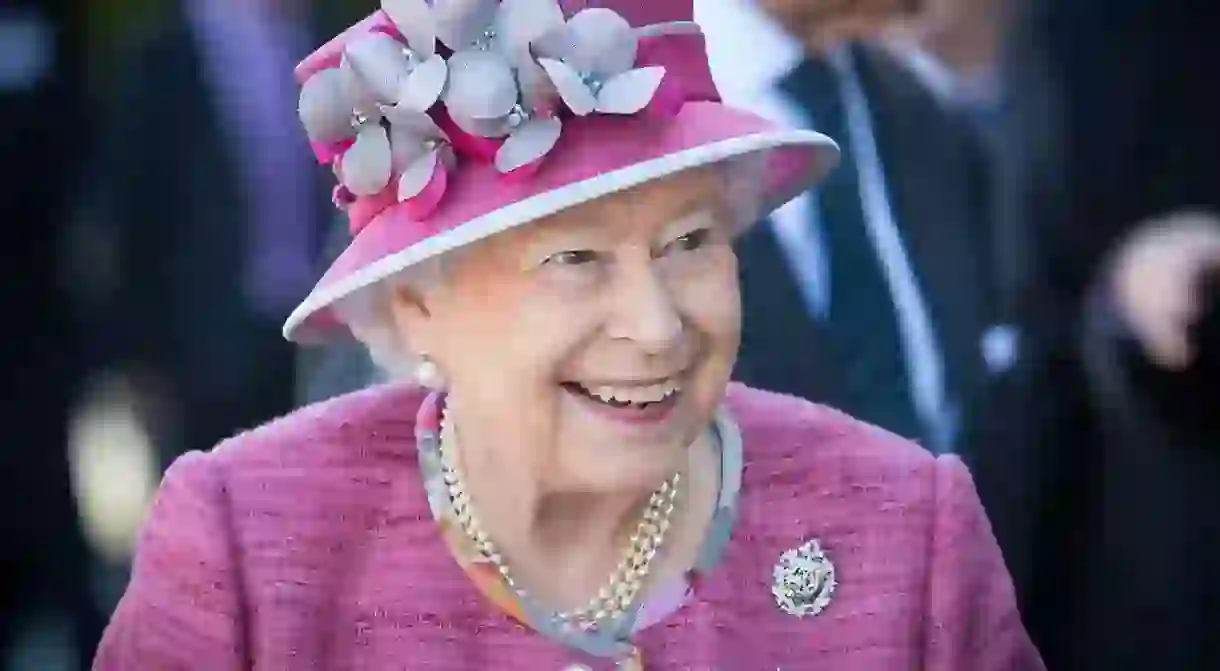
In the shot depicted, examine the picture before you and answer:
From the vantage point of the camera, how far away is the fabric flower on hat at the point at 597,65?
2.60ft

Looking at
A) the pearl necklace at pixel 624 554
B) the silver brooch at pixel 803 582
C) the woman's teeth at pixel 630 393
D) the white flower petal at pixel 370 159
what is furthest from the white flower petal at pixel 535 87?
the silver brooch at pixel 803 582

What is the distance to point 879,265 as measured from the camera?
1146 mm

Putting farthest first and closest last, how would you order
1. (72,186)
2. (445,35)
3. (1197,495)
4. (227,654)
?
(1197,495), (72,186), (227,654), (445,35)

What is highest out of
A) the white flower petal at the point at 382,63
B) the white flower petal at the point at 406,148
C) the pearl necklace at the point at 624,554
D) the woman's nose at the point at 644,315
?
the white flower petal at the point at 382,63

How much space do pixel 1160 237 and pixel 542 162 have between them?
0.65 meters

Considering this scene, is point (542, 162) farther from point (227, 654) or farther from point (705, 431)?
point (227, 654)

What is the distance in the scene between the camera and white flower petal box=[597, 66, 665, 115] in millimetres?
805

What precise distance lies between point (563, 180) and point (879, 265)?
436 millimetres

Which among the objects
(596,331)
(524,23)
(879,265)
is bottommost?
(879,265)

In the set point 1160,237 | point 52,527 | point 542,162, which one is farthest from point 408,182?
point 1160,237

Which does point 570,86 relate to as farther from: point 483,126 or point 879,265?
point 879,265

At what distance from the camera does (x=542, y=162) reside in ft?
2.69

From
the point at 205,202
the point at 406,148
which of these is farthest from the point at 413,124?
the point at 205,202

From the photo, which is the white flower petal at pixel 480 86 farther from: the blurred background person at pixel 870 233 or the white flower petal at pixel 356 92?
the blurred background person at pixel 870 233
